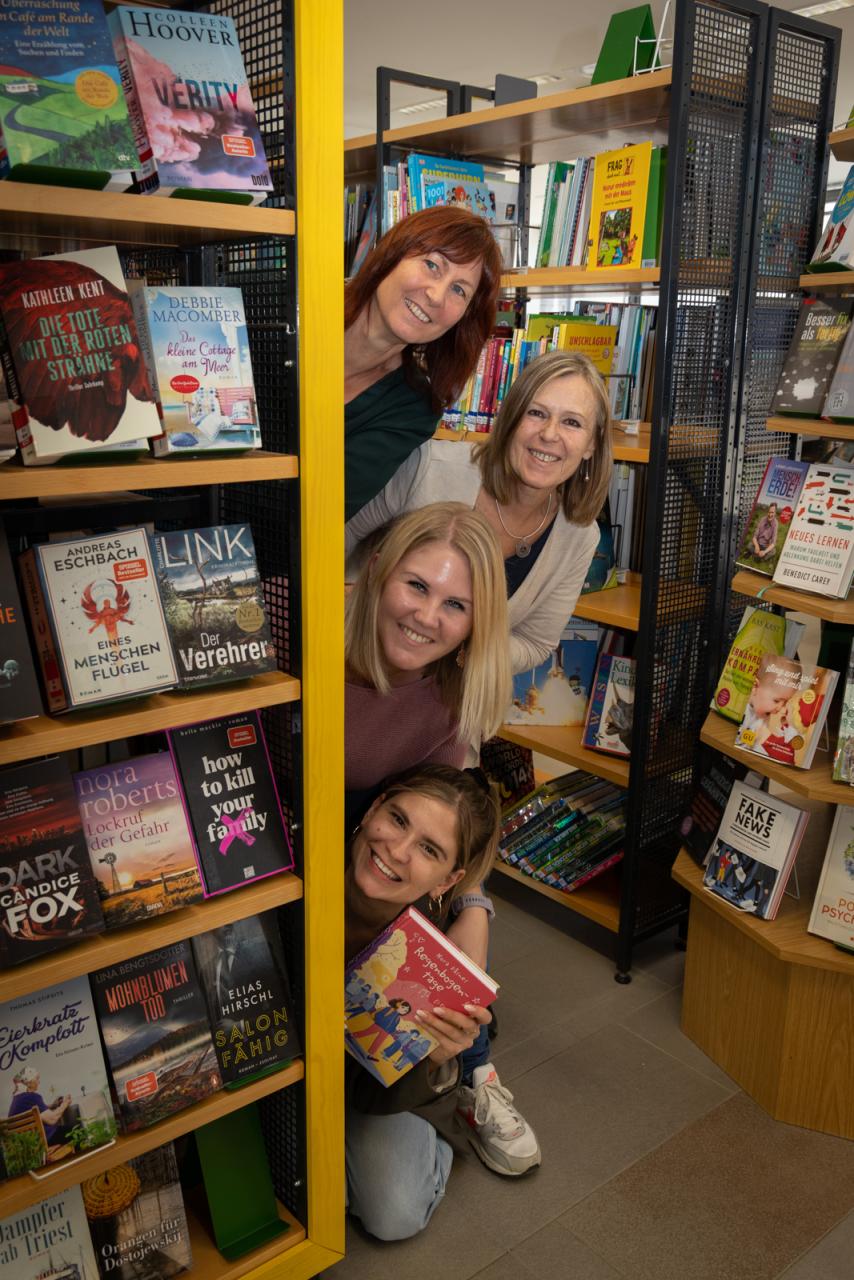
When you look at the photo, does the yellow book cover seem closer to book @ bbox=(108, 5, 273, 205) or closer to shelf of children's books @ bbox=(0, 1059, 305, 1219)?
book @ bbox=(108, 5, 273, 205)

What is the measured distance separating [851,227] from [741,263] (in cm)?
40

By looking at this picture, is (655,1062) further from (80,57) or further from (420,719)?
(80,57)

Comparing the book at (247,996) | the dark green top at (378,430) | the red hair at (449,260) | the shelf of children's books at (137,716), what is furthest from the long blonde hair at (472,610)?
the book at (247,996)

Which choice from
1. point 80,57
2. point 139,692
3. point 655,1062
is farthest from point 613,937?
point 80,57

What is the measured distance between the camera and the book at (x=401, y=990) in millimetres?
1905

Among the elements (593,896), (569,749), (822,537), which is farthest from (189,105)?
(593,896)

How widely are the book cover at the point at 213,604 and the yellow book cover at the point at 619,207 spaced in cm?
172

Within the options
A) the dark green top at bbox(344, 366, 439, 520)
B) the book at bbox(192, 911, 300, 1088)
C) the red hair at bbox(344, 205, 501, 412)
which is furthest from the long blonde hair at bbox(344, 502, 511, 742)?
the book at bbox(192, 911, 300, 1088)

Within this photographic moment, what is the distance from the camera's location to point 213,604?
161 centimetres

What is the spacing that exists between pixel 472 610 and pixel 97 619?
0.81m

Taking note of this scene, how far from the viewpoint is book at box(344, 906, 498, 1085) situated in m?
1.91

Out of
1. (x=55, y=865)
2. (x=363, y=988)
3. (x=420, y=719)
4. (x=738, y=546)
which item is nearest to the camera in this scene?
(x=55, y=865)

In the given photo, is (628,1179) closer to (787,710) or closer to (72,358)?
(787,710)

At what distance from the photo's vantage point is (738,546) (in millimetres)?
2988
